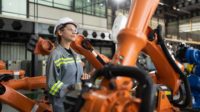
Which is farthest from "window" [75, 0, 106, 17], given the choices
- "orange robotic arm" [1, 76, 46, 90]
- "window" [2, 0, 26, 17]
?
"orange robotic arm" [1, 76, 46, 90]

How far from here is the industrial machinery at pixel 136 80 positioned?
1.82 metres

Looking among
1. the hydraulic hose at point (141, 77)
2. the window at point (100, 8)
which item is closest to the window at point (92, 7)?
the window at point (100, 8)

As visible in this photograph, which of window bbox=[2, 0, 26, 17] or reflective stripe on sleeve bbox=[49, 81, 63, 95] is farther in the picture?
window bbox=[2, 0, 26, 17]

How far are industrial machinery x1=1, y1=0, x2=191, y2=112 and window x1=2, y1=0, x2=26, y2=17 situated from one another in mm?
12489

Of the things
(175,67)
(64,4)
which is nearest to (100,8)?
(64,4)

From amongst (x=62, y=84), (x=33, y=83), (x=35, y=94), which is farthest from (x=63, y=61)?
(x=35, y=94)

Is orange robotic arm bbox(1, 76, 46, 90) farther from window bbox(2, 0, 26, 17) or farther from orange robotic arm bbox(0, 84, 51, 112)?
window bbox(2, 0, 26, 17)

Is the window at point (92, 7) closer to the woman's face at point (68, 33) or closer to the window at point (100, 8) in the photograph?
the window at point (100, 8)

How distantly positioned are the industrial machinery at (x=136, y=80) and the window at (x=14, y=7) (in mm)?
12489

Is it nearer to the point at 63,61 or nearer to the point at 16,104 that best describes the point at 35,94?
the point at 16,104

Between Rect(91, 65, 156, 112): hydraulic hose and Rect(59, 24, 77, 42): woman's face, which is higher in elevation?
Rect(59, 24, 77, 42): woman's face

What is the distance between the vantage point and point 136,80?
1953 mm

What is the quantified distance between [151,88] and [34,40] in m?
4.43

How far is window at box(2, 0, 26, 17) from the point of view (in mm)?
14281
